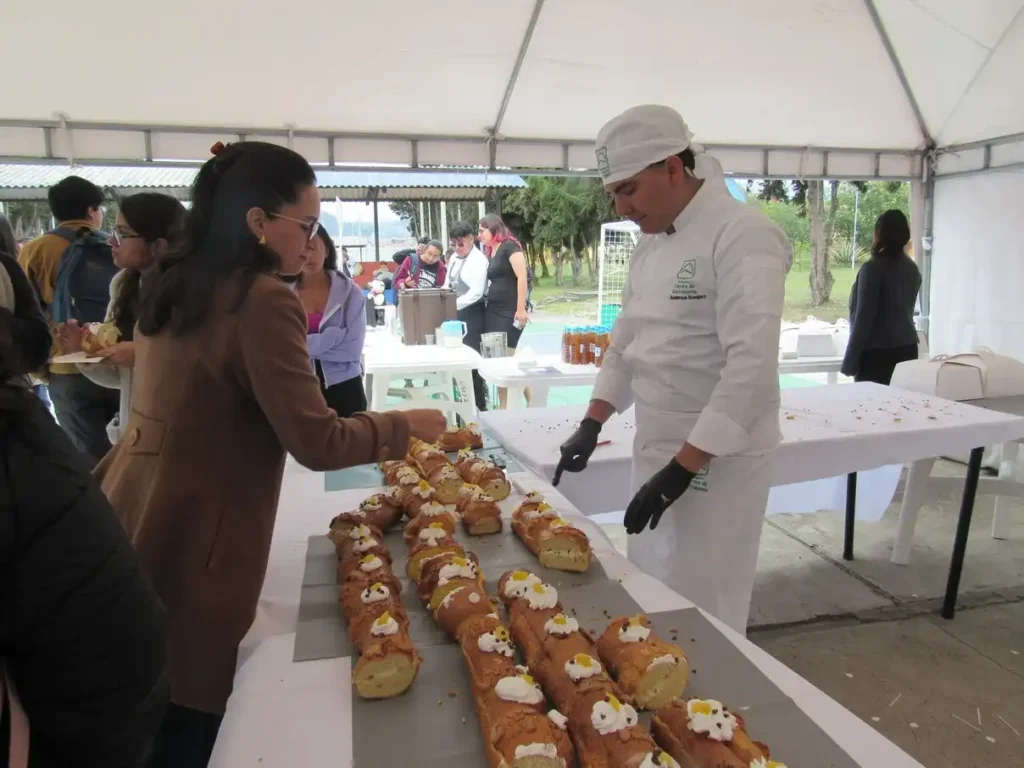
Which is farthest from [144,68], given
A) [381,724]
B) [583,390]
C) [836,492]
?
[583,390]

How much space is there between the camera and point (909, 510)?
384 cm

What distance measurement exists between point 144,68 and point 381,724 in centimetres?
377

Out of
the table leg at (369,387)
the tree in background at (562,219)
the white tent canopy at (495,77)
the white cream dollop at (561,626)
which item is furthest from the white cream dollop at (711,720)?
the tree in background at (562,219)

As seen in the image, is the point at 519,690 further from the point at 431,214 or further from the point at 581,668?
the point at 431,214

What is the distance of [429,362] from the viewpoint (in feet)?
16.3

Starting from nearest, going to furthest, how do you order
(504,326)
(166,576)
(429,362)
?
(166,576), (429,362), (504,326)

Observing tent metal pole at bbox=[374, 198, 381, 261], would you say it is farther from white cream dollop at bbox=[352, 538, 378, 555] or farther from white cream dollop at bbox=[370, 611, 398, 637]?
white cream dollop at bbox=[370, 611, 398, 637]

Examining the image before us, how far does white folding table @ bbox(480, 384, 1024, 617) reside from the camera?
2506 mm

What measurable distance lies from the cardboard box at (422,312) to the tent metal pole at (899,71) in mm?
3445

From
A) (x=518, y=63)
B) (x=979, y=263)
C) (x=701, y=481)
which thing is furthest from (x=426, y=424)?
(x=979, y=263)

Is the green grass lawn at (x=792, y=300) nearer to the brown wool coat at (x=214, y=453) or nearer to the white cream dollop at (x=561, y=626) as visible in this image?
the white cream dollop at (x=561, y=626)

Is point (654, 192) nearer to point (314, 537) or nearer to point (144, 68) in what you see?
point (314, 537)

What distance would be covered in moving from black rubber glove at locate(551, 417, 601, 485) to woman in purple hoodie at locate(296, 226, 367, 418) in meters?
1.66

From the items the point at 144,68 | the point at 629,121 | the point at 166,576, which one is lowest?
the point at 166,576
